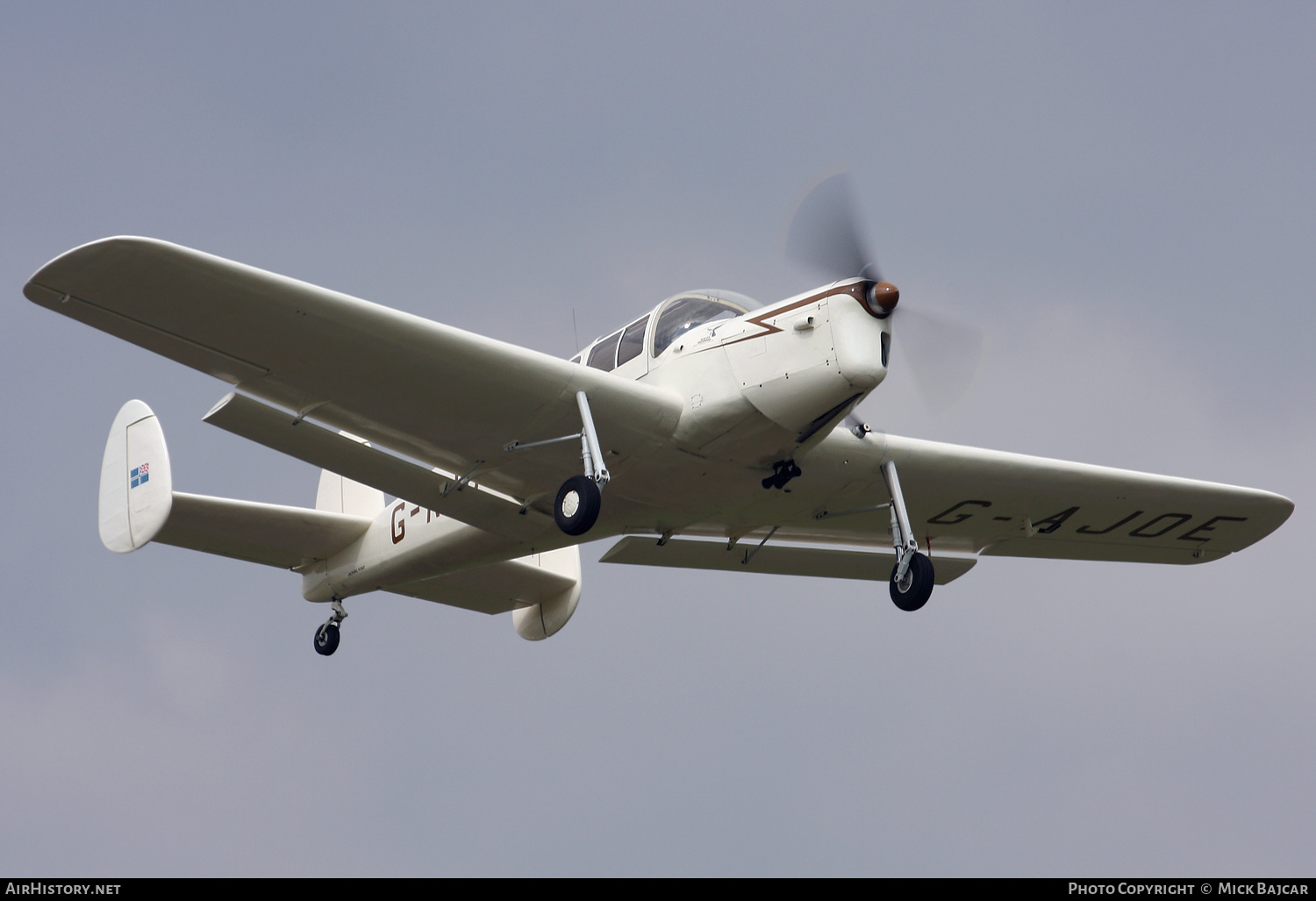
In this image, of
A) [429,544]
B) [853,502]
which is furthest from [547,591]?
[853,502]

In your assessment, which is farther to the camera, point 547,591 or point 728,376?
point 547,591

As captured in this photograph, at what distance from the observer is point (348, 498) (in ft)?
58.5

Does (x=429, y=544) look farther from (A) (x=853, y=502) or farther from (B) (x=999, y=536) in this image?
(B) (x=999, y=536)

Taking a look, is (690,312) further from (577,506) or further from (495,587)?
(495,587)

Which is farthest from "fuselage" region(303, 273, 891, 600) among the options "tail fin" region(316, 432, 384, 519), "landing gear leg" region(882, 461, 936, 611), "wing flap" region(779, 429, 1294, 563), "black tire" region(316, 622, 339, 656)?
"black tire" region(316, 622, 339, 656)

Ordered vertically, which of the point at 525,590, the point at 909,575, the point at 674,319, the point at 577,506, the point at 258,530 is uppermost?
the point at 674,319

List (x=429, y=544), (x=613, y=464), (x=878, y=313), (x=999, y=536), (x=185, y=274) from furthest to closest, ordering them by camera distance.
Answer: (x=999, y=536) < (x=429, y=544) < (x=613, y=464) < (x=878, y=313) < (x=185, y=274)

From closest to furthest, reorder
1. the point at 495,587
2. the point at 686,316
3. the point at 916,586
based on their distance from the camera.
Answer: the point at 686,316, the point at 916,586, the point at 495,587

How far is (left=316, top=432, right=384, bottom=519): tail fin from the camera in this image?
1761 cm

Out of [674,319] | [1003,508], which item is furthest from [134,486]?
[1003,508]

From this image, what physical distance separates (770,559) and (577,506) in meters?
5.06

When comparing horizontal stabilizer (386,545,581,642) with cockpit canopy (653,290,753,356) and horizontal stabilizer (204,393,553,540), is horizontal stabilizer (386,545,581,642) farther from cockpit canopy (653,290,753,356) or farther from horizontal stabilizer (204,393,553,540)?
cockpit canopy (653,290,753,356)

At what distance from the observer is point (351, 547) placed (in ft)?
55.8

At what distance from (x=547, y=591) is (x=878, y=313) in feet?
22.9
